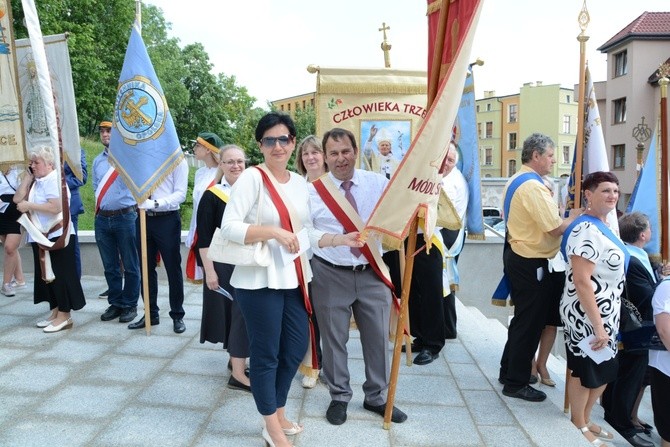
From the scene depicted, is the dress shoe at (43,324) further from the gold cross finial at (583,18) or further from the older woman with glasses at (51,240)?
the gold cross finial at (583,18)

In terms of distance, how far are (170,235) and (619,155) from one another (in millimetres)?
33495

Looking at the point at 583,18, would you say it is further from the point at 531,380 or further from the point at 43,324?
the point at 43,324

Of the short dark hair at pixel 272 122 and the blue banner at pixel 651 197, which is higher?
the short dark hair at pixel 272 122

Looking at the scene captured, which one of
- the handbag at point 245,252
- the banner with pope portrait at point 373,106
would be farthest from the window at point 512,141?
the handbag at point 245,252

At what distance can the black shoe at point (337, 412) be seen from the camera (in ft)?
11.3

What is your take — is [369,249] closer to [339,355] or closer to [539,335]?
[339,355]

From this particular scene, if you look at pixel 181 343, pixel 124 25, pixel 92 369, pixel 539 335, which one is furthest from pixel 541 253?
pixel 124 25

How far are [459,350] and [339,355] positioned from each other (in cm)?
197

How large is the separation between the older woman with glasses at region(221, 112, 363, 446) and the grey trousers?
1.42 feet

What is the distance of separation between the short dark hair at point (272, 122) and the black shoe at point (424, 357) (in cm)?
255

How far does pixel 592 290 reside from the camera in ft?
11.1

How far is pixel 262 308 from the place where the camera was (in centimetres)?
291

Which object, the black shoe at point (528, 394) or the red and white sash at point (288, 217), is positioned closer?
the red and white sash at point (288, 217)

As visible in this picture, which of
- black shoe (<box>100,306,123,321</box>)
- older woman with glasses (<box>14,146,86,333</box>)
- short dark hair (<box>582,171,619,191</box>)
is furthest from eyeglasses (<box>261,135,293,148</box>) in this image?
black shoe (<box>100,306,123,321</box>)
